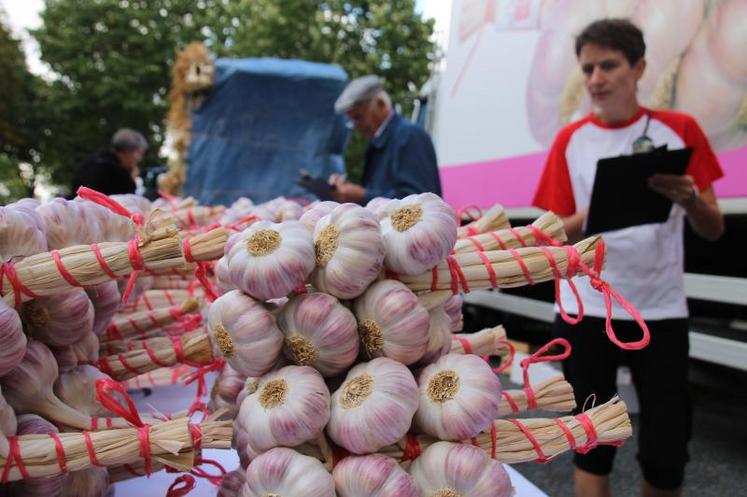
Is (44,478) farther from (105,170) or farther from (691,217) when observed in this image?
(105,170)

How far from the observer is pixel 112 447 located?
729 mm

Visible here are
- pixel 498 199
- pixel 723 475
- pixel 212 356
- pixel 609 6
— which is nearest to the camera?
pixel 212 356

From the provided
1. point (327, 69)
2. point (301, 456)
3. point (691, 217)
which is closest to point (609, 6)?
point (691, 217)

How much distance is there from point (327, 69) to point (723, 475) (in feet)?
18.2

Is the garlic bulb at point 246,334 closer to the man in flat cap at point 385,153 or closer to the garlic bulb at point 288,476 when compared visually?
the garlic bulb at point 288,476

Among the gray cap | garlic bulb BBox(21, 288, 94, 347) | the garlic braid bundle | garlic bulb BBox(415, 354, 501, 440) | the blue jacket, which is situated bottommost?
the blue jacket

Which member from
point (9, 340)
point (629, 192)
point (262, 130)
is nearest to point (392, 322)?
point (9, 340)

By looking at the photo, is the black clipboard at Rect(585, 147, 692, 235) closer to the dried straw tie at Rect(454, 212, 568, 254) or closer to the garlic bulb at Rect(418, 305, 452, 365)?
the dried straw tie at Rect(454, 212, 568, 254)

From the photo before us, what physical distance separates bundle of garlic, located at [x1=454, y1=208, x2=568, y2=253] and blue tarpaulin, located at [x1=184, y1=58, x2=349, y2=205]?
5470 millimetres

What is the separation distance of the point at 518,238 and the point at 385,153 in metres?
1.80

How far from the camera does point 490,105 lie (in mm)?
3957

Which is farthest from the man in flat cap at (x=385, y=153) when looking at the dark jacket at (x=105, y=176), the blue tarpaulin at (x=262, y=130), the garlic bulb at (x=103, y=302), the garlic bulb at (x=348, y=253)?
the blue tarpaulin at (x=262, y=130)

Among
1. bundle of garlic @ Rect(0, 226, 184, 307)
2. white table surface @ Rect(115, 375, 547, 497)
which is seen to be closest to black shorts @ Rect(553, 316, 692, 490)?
white table surface @ Rect(115, 375, 547, 497)

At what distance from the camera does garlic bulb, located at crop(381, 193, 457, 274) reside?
0.77m
